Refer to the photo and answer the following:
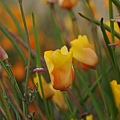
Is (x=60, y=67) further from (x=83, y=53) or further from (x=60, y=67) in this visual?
(x=83, y=53)

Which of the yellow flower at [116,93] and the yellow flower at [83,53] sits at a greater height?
the yellow flower at [83,53]

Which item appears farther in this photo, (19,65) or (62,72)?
Answer: (19,65)

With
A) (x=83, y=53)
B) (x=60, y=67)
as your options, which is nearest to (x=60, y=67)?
(x=60, y=67)

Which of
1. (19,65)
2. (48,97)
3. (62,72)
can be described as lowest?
(19,65)

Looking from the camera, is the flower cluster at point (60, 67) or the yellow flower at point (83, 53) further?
the yellow flower at point (83, 53)

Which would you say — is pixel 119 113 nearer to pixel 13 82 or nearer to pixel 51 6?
pixel 13 82

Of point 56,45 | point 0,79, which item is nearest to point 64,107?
point 0,79
